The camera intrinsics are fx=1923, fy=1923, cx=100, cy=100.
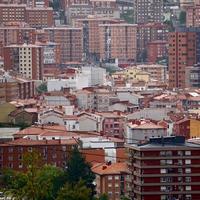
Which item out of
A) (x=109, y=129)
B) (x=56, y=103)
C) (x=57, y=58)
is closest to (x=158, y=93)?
(x=56, y=103)

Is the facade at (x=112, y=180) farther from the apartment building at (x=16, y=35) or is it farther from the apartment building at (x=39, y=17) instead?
the apartment building at (x=39, y=17)

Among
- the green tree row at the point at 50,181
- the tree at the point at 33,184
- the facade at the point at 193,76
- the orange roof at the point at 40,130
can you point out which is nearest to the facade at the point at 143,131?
the orange roof at the point at 40,130

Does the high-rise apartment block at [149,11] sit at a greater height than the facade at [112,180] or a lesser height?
greater

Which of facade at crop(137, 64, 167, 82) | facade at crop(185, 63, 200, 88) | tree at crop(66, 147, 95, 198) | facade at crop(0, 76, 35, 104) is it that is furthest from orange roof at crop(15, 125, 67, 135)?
facade at crop(137, 64, 167, 82)

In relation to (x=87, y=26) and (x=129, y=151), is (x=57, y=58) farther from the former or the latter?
(x=129, y=151)

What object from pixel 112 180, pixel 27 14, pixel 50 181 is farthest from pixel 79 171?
pixel 27 14
